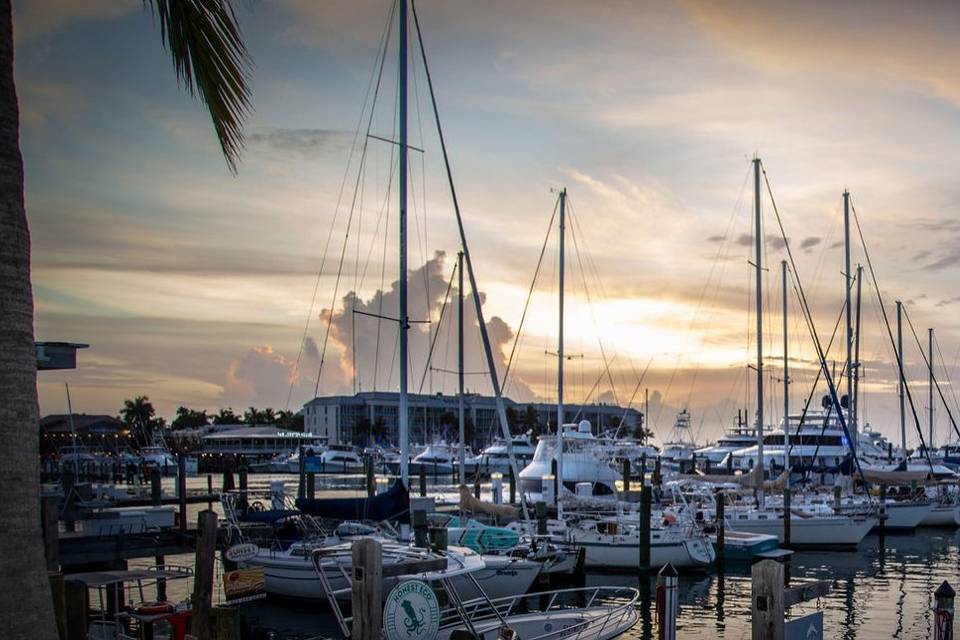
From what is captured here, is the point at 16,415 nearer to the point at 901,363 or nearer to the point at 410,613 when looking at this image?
the point at 410,613

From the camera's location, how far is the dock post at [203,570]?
15109 mm

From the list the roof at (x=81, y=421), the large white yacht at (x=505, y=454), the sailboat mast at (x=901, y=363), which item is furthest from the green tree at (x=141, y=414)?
the sailboat mast at (x=901, y=363)

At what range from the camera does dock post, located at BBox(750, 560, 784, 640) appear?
1109 centimetres

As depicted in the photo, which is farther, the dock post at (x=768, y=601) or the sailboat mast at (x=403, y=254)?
the sailboat mast at (x=403, y=254)

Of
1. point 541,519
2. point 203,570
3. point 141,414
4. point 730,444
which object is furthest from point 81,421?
point 203,570

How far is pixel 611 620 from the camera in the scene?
18531 millimetres

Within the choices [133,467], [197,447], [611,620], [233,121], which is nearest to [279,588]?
[611,620]

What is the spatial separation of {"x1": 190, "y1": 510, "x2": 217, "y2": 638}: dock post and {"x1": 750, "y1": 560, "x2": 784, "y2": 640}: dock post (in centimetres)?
796

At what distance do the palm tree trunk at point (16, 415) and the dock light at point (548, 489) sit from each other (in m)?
36.0

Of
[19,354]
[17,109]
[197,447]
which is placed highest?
[17,109]

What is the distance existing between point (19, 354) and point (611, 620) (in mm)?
14092

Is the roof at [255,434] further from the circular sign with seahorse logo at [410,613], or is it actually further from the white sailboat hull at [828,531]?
the circular sign with seahorse logo at [410,613]

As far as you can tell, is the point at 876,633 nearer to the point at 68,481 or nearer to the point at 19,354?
the point at 19,354

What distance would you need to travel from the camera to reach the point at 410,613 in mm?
12734
